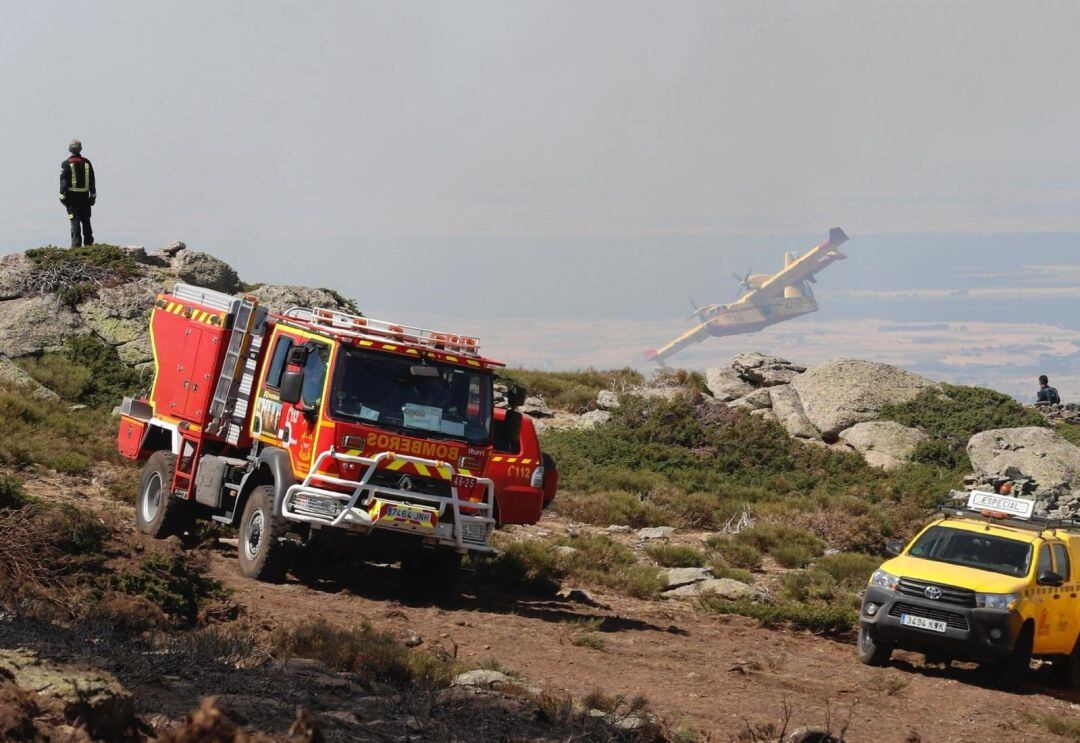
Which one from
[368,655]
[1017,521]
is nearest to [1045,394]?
[1017,521]

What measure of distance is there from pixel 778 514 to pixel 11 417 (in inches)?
517

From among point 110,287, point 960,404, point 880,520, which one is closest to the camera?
point 880,520

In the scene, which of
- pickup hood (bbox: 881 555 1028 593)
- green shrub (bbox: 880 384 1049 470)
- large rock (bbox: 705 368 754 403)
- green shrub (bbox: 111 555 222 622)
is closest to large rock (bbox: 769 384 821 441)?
large rock (bbox: 705 368 754 403)

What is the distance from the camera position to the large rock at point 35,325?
1073 inches

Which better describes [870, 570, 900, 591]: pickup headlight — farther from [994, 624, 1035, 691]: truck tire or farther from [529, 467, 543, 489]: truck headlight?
[529, 467, 543, 489]: truck headlight

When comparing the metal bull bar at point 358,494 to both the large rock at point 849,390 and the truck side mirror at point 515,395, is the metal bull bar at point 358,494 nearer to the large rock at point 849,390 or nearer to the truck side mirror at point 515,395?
the truck side mirror at point 515,395

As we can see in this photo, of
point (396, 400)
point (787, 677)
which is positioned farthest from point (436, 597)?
point (787, 677)

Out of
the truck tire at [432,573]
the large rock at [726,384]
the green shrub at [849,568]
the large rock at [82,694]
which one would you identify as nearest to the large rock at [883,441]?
the large rock at [726,384]

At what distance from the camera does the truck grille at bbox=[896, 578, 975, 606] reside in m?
14.2

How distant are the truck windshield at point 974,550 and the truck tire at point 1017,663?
0.74m

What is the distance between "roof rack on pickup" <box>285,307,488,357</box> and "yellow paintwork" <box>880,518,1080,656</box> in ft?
17.7

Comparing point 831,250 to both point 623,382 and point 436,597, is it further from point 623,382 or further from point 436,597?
point 436,597

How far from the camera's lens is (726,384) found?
109 ft

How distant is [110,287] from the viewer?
29016 millimetres
